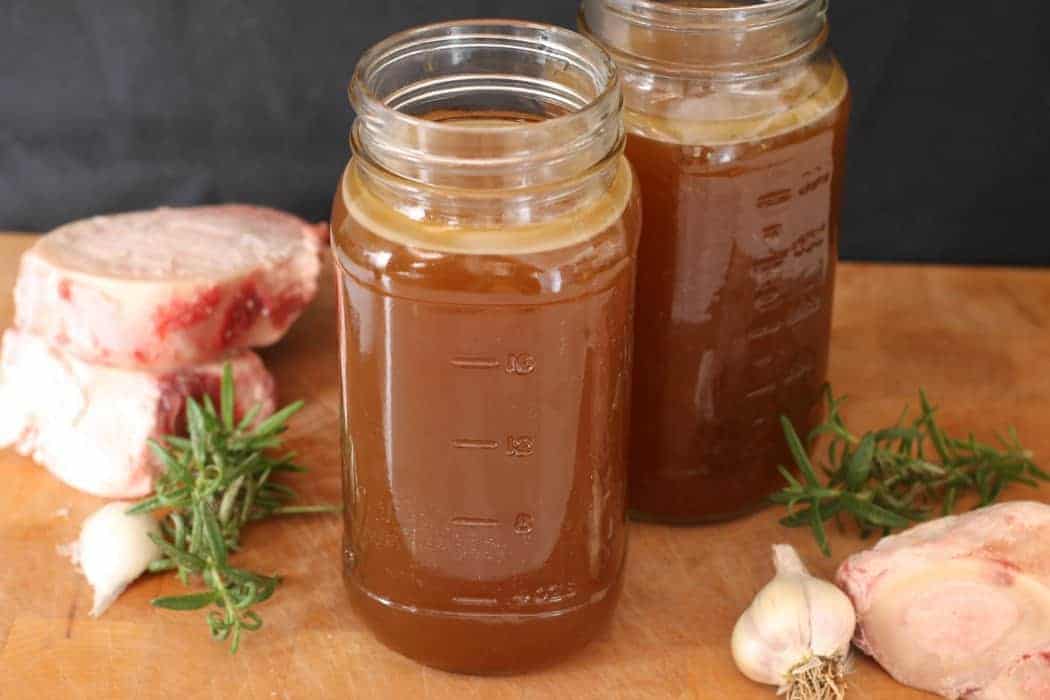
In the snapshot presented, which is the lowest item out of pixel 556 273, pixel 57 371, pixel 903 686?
pixel 903 686

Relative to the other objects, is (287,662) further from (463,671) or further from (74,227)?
(74,227)

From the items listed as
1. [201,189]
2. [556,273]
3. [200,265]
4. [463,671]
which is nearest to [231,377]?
[200,265]

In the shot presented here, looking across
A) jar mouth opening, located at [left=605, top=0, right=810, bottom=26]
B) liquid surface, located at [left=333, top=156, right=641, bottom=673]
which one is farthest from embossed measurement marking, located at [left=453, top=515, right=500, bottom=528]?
jar mouth opening, located at [left=605, top=0, right=810, bottom=26]

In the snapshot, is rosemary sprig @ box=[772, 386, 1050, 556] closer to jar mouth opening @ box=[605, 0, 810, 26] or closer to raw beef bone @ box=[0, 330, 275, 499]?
jar mouth opening @ box=[605, 0, 810, 26]

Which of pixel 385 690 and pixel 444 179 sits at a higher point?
pixel 444 179

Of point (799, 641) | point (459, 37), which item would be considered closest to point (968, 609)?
point (799, 641)

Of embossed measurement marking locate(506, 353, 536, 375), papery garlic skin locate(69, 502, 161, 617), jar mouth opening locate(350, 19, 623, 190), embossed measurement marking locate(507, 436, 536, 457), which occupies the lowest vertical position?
papery garlic skin locate(69, 502, 161, 617)
